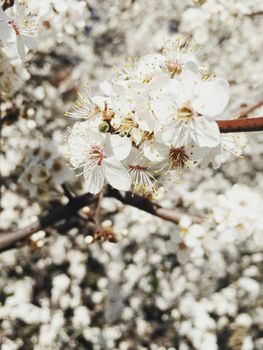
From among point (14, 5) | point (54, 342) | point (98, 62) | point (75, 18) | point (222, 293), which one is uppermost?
point (14, 5)

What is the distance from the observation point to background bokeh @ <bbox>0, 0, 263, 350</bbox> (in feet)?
9.64

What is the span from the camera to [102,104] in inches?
47.6

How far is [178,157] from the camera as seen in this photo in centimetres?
120

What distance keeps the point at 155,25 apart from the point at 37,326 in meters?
2.84

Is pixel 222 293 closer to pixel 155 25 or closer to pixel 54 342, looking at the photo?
pixel 54 342

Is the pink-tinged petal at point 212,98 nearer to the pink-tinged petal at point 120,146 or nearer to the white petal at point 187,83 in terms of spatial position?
the white petal at point 187,83

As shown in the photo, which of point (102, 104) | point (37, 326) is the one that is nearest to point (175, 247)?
point (37, 326)

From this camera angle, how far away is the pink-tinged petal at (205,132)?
1.05 m

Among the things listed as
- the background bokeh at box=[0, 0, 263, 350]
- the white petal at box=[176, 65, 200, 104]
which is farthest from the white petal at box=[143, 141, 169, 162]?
the background bokeh at box=[0, 0, 263, 350]

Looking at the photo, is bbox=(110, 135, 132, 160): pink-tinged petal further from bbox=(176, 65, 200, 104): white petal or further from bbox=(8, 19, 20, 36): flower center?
bbox=(8, 19, 20, 36): flower center

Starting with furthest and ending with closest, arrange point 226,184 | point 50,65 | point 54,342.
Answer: point 50,65 → point 226,184 → point 54,342

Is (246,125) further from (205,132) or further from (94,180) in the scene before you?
(94,180)

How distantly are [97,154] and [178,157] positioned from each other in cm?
22

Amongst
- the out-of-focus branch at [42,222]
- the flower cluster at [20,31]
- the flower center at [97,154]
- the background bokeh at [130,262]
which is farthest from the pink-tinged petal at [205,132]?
the background bokeh at [130,262]
